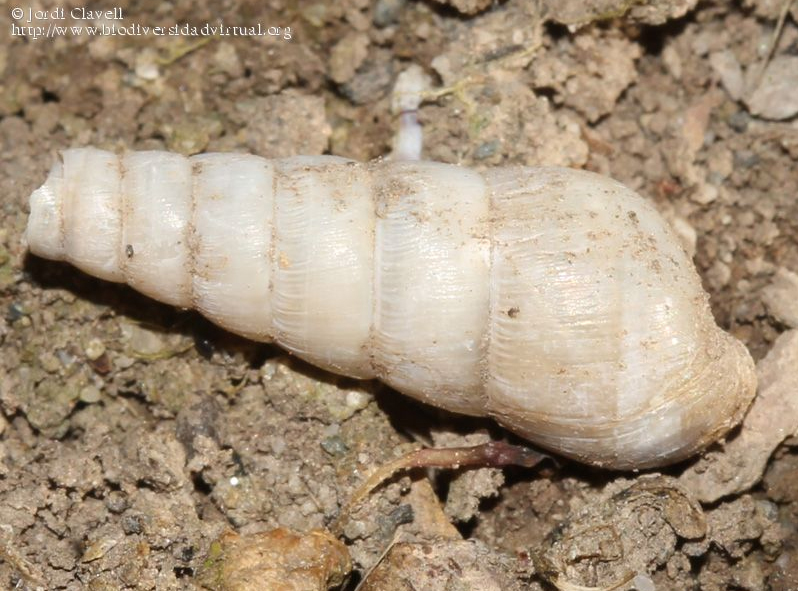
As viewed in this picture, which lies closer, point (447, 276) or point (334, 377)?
point (447, 276)

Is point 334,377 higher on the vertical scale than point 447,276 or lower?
lower

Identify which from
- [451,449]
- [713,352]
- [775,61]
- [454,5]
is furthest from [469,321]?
[775,61]

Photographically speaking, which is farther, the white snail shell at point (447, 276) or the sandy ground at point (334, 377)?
the sandy ground at point (334, 377)

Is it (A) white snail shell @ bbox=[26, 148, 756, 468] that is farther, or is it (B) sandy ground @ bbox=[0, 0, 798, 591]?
(B) sandy ground @ bbox=[0, 0, 798, 591]
